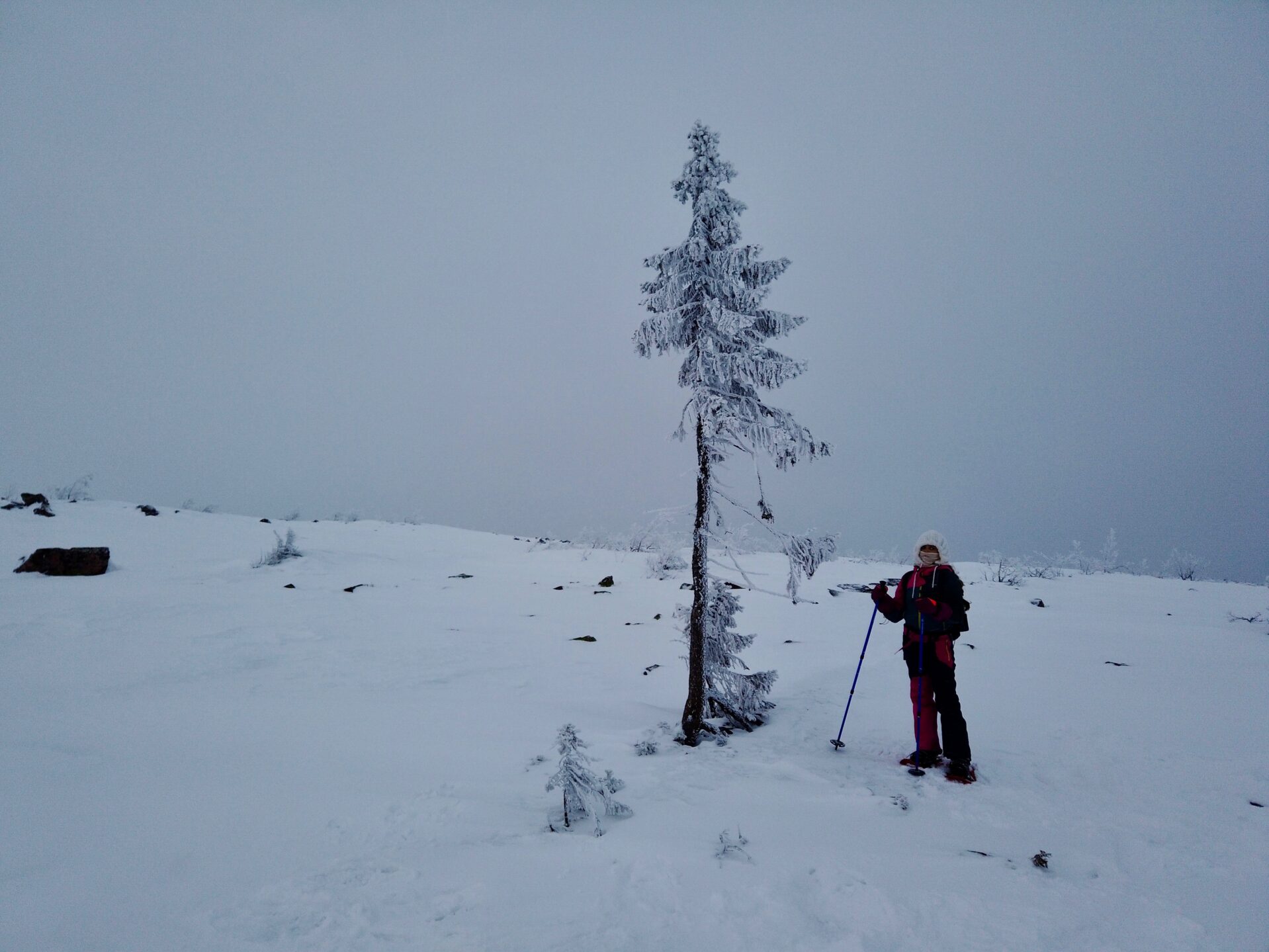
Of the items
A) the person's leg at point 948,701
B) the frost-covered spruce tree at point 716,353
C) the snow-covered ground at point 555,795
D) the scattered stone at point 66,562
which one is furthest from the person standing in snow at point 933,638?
the scattered stone at point 66,562

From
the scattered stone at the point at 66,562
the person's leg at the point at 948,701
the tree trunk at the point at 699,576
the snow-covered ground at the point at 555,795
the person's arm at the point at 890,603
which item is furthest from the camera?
the scattered stone at the point at 66,562

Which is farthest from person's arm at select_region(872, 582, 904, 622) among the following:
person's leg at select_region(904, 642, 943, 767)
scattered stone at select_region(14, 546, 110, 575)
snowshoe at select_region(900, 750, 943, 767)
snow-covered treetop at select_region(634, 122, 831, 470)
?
scattered stone at select_region(14, 546, 110, 575)

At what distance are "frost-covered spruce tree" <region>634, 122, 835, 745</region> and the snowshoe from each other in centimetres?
222

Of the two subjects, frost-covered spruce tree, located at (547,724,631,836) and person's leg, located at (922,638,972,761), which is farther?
person's leg, located at (922,638,972,761)

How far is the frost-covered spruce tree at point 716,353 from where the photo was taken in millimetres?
6652

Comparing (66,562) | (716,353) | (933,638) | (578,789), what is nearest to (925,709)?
(933,638)

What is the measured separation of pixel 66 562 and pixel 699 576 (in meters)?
16.2

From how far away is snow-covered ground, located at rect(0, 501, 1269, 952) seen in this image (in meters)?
3.28

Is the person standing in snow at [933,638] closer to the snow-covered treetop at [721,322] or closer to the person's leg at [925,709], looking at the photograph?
the person's leg at [925,709]

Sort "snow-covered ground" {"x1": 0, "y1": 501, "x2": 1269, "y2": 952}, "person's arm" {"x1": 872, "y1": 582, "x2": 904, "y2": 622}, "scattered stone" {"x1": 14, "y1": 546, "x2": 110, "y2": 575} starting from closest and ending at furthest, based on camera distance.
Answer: "snow-covered ground" {"x1": 0, "y1": 501, "x2": 1269, "y2": 952}
"person's arm" {"x1": 872, "y1": 582, "x2": 904, "y2": 622}
"scattered stone" {"x1": 14, "y1": 546, "x2": 110, "y2": 575}

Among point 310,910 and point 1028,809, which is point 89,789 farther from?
point 1028,809

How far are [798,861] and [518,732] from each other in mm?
4007

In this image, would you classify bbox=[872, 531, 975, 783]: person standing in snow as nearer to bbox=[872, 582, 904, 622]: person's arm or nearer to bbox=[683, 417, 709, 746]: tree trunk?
bbox=[872, 582, 904, 622]: person's arm

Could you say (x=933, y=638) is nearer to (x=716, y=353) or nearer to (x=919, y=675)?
(x=919, y=675)
